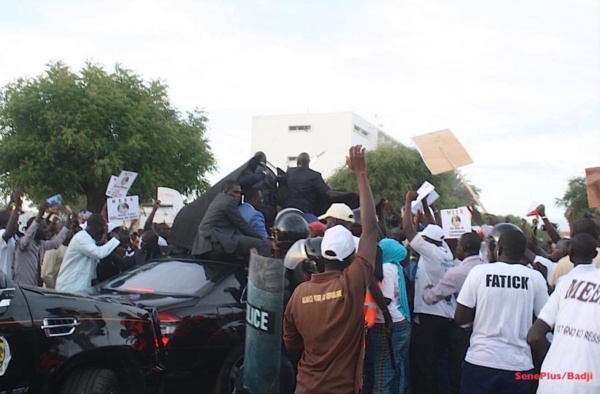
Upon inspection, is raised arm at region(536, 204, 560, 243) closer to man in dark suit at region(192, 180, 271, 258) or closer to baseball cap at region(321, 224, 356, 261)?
man in dark suit at region(192, 180, 271, 258)

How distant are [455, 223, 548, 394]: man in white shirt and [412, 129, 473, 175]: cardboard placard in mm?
4110

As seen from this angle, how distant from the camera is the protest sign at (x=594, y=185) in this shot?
621cm

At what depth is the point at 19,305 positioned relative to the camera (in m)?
4.58

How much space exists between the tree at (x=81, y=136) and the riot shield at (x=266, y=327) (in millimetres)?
25611

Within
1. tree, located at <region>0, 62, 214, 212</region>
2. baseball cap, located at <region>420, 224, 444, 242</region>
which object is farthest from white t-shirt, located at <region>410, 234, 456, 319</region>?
tree, located at <region>0, 62, 214, 212</region>

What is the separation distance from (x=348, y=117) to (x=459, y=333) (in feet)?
229

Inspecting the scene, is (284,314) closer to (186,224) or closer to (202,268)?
(202,268)

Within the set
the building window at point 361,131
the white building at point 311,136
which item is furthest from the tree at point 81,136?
the building window at point 361,131

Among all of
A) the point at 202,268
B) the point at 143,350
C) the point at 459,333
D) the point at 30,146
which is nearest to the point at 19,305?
the point at 143,350

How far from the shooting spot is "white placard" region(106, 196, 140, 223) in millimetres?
12094

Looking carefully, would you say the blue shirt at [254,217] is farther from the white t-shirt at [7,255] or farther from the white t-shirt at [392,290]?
the white t-shirt at [7,255]

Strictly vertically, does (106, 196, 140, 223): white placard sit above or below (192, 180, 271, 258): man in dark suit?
above

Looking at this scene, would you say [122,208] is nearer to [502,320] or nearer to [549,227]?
[549,227]

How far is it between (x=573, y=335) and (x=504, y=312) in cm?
113
